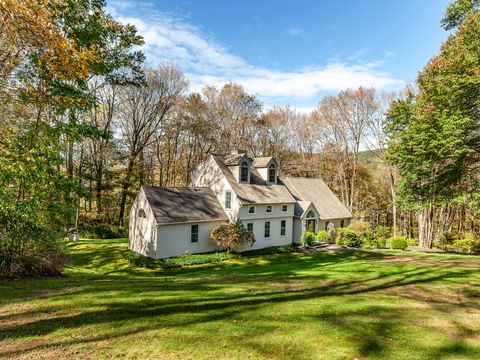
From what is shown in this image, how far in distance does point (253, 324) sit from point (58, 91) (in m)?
10.5

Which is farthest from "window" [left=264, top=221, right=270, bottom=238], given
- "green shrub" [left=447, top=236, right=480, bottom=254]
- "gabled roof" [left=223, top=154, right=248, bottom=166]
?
"green shrub" [left=447, top=236, right=480, bottom=254]

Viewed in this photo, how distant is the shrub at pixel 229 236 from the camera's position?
22.9m

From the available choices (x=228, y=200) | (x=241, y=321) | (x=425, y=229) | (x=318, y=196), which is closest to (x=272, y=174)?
(x=228, y=200)

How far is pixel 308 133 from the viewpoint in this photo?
43.2 metres

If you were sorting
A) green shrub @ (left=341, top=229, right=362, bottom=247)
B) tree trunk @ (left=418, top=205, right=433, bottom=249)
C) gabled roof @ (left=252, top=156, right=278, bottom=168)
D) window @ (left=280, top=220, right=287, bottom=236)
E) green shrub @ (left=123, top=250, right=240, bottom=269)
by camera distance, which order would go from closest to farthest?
green shrub @ (left=123, top=250, right=240, bottom=269) < green shrub @ (left=341, top=229, right=362, bottom=247) < window @ (left=280, top=220, right=287, bottom=236) < gabled roof @ (left=252, top=156, right=278, bottom=168) < tree trunk @ (left=418, top=205, right=433, bottom=249)

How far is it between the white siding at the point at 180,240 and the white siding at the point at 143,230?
57 centimetres

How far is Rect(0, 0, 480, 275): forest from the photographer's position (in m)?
8.91

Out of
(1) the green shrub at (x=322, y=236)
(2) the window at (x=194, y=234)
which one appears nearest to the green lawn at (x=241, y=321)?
(2) the window at (x=194, y=234)

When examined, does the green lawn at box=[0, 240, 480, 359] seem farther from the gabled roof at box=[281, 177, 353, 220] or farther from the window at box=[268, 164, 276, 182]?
the gabled roof at box=[281, 177, 353, 220]

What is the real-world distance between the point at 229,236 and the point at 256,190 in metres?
→ 6.30

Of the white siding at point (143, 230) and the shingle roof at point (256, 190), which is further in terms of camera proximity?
the shingle roof at point (256, 190)

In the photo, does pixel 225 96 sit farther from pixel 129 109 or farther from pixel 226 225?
pixel 226 225

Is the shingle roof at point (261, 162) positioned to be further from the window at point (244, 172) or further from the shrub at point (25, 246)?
the shrub at point (25, 246)

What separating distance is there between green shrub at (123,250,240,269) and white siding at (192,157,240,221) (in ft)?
13.6
